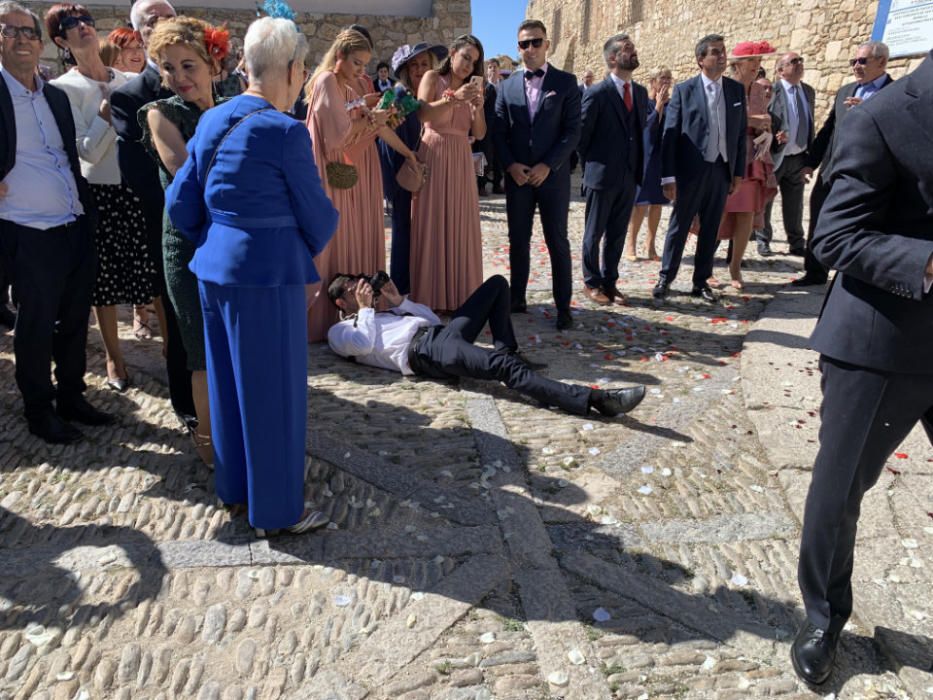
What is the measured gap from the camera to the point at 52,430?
3.96 meters

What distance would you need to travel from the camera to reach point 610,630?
2.66 metres

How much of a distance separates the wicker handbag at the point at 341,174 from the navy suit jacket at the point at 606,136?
2.21 metres

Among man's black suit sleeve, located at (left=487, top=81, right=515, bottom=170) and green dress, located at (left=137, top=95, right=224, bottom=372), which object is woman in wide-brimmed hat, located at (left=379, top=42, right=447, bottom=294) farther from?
green dress, located at (left=137, top=95, right=224, bottom=372)

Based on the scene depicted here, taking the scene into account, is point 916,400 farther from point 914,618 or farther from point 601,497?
point 601,497

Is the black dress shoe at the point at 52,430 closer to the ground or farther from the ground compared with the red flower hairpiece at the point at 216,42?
closer to the ground

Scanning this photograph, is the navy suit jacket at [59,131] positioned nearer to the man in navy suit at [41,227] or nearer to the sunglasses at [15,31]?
the man in navy suit at [41,227]

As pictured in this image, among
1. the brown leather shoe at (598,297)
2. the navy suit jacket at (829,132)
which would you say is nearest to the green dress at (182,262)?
the brown leather shoe at (598,297)

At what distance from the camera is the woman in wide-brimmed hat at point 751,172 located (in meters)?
7.19

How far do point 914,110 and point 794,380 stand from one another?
3403mm

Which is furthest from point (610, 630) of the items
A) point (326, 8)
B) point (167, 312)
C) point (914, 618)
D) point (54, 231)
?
point (326, 8)

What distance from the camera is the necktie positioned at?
8.06 m

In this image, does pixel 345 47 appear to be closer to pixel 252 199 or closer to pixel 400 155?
pixel 400 155

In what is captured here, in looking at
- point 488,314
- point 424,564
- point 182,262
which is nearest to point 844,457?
point 424,564

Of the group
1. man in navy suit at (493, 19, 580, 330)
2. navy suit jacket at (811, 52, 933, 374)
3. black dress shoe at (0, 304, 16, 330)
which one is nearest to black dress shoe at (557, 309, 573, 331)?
man in navy suit at (493, 19, 580, 330)
